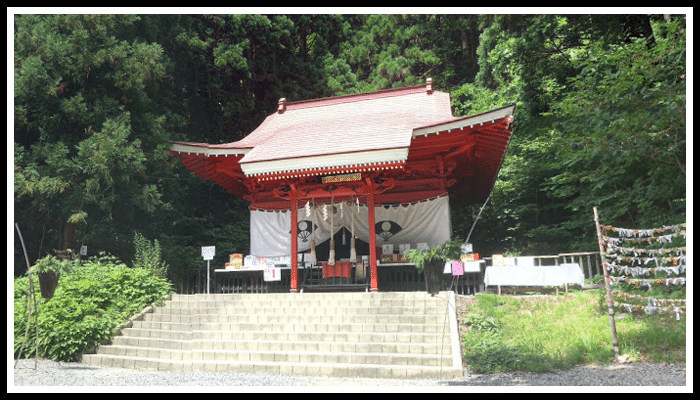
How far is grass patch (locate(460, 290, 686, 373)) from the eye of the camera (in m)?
6.12

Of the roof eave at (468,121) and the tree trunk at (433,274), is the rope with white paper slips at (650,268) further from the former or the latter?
the roof eave at (468,121)

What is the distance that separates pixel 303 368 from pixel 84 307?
12.8ft

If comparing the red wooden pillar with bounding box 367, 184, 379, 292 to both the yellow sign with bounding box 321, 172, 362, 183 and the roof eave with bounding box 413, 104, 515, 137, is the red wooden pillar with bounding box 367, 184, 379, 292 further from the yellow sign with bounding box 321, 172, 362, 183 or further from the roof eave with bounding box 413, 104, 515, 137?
the roof eave with bounding box 413, 104, 515, 137

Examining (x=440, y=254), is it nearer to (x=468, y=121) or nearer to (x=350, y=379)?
(x=350, y=379)

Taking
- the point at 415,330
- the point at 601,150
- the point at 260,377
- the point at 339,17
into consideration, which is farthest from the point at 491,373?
the point at 339,17

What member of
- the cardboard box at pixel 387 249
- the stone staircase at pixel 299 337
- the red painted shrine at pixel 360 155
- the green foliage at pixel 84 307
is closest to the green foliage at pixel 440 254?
the stone staircase at pixel 299 337

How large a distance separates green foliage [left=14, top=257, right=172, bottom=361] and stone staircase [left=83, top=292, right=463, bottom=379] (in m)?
0.26

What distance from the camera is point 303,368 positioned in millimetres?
6406

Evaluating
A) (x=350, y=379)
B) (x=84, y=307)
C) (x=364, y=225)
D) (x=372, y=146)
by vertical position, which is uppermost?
(x=372, y=146)

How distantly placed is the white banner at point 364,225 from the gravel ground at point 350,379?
18.4 feet

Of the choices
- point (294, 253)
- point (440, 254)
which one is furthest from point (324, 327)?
point (294, 253)

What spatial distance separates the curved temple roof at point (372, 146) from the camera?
30.8 ft

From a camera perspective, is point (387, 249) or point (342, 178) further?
point (387, 249)

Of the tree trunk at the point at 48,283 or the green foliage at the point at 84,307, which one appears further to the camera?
the green foliage at the point at 84,307
